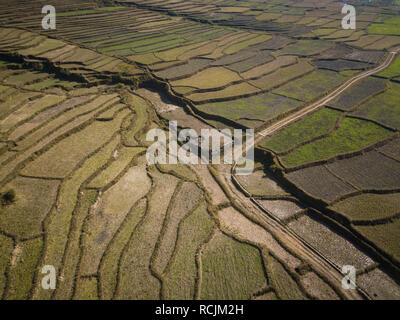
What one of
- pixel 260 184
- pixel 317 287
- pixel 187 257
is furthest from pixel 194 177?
pixel 317 287

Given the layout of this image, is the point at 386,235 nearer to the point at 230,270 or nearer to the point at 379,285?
the point at 379,285

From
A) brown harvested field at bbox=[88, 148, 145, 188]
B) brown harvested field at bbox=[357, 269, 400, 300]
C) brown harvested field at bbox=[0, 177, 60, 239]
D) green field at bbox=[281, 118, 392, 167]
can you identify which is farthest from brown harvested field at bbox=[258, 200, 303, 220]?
brown harvested field at bbox=[0, 177, 60, 239]

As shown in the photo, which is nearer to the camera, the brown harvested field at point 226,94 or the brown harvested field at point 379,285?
the brown harvested field at point 379,285

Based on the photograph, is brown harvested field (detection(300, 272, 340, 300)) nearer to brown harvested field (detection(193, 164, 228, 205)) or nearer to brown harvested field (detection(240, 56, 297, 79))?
brown harvested field (detection(193, 164, 228, 205))

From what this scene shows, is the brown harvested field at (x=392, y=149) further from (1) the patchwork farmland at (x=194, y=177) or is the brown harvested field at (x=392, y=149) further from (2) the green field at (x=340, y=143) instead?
(2) the green field at (x=340, y=143)

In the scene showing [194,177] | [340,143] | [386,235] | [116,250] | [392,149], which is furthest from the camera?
[340,143]

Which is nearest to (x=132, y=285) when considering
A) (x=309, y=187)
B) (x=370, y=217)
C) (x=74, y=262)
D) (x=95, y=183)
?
(x=74, y=262)

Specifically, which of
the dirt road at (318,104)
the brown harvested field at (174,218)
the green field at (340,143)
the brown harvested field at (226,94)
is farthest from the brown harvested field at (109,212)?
the brown harvested field at (226,94)

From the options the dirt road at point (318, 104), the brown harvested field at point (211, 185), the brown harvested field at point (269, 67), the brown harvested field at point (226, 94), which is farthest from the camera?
the brown harvested field at point (269, 67)
